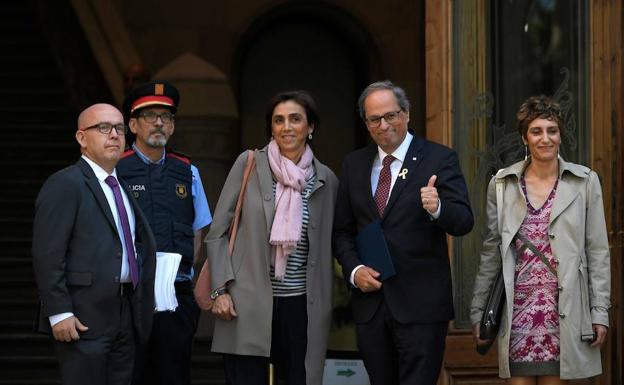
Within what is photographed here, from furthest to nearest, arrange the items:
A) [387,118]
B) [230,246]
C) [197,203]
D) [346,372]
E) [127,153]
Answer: [346,372], [197,203], [127,153], [230,246], [387,118]

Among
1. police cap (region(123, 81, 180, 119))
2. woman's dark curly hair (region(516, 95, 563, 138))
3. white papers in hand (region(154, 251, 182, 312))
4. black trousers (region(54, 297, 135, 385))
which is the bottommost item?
black trousers (region(54, 297, 135, 385))

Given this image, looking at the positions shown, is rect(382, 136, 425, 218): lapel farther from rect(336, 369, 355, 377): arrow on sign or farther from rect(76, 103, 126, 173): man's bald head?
rect(336, 369, 355, 377): arrow on sign

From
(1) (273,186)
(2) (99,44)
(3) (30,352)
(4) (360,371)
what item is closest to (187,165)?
(1) (273,186)

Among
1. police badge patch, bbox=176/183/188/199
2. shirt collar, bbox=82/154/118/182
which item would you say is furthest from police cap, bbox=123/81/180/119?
shirt collar, bbox=82/154/118/182

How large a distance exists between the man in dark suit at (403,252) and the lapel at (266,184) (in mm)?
412

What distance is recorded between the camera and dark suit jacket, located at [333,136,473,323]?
682 cm

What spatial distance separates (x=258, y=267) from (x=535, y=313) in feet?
4.58

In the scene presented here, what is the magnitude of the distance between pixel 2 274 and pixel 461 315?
5.01 meters

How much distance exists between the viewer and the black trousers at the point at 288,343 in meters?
7.04

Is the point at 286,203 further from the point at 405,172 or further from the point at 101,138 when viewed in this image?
the point at 101,138

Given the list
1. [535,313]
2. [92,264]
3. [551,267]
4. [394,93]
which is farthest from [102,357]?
[551,267]

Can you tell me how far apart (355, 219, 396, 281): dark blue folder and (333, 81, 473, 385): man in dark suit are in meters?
0.04

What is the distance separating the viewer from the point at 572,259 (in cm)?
682

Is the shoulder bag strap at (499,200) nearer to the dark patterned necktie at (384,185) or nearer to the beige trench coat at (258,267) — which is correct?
the dark patterned necktie at (384,185)
